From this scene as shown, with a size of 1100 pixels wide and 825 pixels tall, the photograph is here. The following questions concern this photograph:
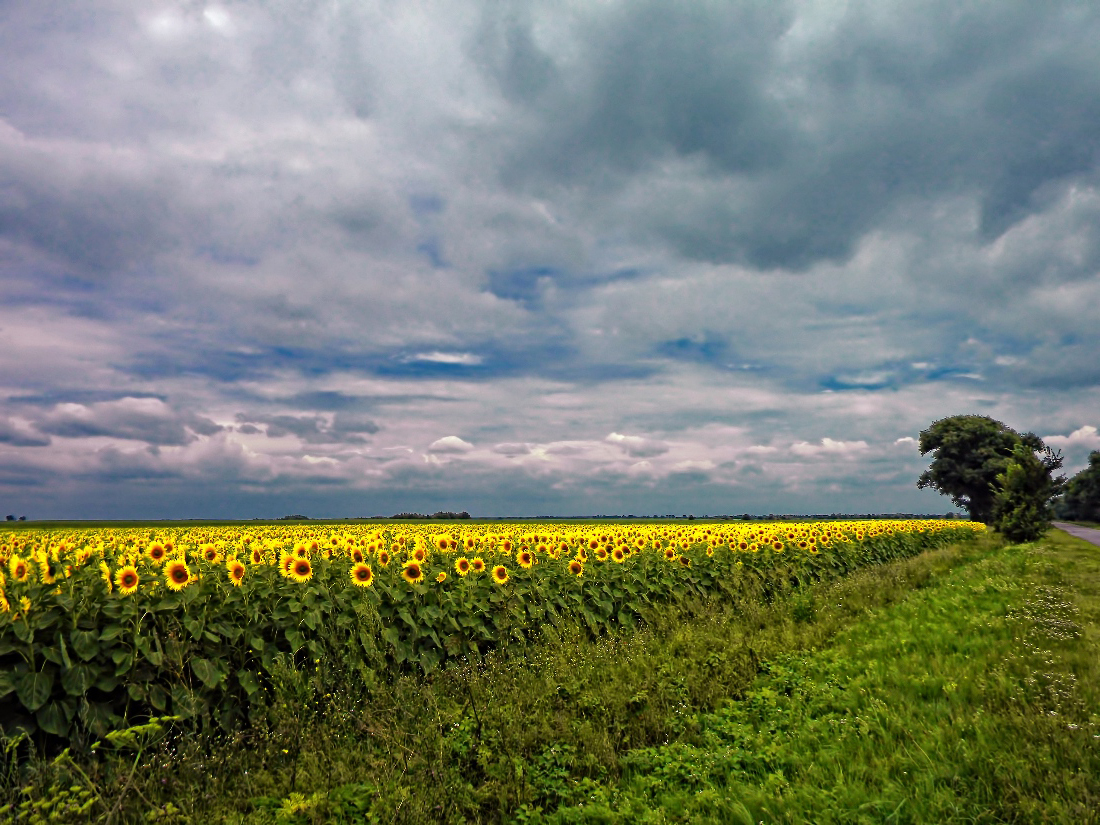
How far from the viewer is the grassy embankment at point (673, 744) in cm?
462

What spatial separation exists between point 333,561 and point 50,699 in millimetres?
3801

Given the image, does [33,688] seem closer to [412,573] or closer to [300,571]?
[300,571]

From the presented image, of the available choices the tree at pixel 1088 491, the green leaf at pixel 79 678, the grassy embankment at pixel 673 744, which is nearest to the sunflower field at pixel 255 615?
the green leaf at pixel 79 678

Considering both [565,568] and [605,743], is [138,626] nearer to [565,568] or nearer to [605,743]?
[605,743]

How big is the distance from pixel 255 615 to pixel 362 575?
151 centimetres

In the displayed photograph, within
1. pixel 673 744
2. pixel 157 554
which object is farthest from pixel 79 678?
pixel 673 744

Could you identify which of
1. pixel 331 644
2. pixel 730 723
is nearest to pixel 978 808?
pixel 730 723

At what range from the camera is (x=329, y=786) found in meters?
5.08

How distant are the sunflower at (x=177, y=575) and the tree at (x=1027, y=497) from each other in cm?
3381

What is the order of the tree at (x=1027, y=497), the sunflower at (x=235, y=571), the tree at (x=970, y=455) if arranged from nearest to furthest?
1. the sunflower at (x=235, y=571)
2. the tree at (x=1027, y=497)
3. the tree at (x=970, y=455)

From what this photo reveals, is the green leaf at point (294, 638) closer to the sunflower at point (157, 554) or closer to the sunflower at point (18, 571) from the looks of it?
the sunflower at point (157, 554)

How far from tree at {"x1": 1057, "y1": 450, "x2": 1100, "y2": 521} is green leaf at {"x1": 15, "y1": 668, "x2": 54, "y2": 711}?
111 meters

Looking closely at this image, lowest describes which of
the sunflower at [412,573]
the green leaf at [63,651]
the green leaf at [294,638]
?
the green leaf at [294,638]

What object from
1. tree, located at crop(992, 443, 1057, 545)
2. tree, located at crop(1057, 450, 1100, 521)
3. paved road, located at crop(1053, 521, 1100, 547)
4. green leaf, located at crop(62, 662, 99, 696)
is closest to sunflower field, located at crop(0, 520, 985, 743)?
green leaf, located at crop(62, 662, 99, 696)
